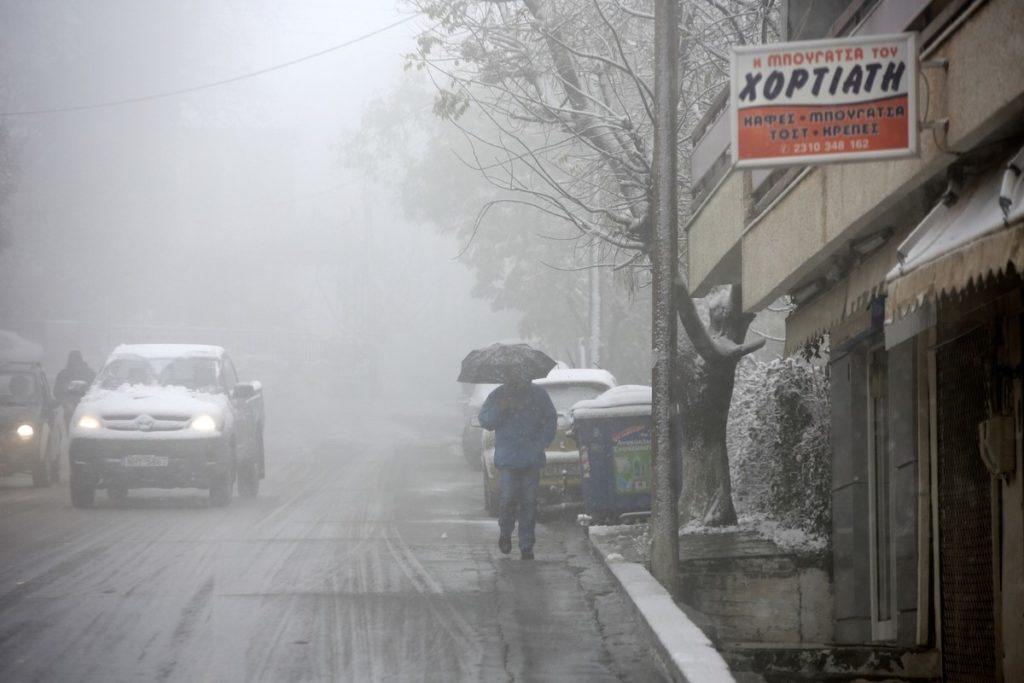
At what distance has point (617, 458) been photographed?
1553cm

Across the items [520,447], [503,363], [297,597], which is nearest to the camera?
[297,597]

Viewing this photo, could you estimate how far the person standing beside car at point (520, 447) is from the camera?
45.0ft

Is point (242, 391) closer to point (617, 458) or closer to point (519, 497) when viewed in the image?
point (617, 458)

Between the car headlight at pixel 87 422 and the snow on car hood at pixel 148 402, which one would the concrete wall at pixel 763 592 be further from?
the car headlight at pixel 87 422

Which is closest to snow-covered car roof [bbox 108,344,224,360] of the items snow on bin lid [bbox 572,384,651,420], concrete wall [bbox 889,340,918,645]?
snow on bin lid [bbox 572,384,651,420]

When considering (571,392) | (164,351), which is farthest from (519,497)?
(164,351)

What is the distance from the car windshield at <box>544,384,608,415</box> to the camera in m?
19.2

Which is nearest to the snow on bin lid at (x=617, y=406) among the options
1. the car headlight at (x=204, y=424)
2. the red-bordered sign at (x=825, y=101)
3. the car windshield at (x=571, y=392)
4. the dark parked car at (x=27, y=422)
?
the car windshield at (x=571, y=392)

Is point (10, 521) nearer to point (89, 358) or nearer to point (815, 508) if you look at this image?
point (815, 508)

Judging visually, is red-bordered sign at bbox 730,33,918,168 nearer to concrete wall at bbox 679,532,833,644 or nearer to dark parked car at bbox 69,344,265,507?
concrete wall at bbox 679,532,833,644

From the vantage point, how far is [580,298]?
129 ft

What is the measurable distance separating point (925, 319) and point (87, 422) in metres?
11.9

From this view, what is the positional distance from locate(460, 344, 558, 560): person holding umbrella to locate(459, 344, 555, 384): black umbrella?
8.9 inches

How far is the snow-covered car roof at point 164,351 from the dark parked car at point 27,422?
6.35 feet
